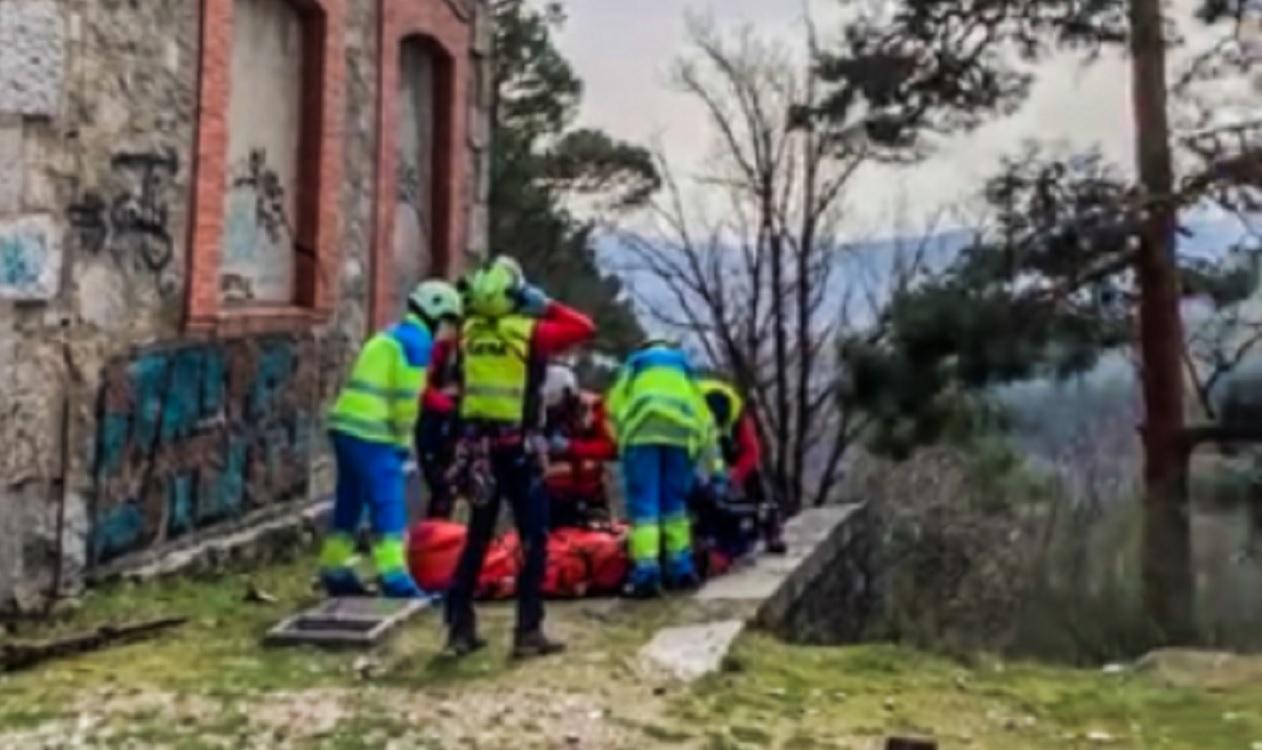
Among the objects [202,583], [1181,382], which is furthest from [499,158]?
[202,583]

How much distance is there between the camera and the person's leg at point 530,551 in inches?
303

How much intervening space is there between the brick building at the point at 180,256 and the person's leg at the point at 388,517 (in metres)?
1.50

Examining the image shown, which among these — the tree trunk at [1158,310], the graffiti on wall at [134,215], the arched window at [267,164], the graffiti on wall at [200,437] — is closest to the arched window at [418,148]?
the arched window at [267,164]

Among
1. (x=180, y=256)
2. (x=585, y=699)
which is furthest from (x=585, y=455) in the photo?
(x=585, y=699)

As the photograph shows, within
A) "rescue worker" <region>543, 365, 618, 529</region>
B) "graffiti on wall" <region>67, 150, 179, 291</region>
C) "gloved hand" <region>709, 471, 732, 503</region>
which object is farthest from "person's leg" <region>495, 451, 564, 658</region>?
"graffiti on wall" <region>67, 150, 179, 291</region>

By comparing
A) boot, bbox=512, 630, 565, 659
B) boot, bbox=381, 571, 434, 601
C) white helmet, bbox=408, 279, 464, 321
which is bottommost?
boot, bbox=512, 630, 565, 659

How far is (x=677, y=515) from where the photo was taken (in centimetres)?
959

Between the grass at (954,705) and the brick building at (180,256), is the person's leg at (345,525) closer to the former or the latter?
the brick building at (180,256)

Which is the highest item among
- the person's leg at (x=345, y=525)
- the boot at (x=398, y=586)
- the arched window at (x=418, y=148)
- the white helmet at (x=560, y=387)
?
the arched window at (x=418, y=148)

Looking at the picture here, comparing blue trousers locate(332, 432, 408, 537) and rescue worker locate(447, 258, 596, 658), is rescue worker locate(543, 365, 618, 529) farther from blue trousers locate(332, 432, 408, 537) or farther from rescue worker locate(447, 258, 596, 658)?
rescue worker locate(447, 258, 596, 658)

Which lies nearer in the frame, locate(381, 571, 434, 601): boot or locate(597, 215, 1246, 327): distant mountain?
locate(381, 571, 434, 601): boot

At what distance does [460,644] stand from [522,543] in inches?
21.3

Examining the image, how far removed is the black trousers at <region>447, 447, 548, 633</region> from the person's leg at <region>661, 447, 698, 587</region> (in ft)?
5.56

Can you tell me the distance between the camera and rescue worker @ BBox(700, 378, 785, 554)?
34.3 ft
